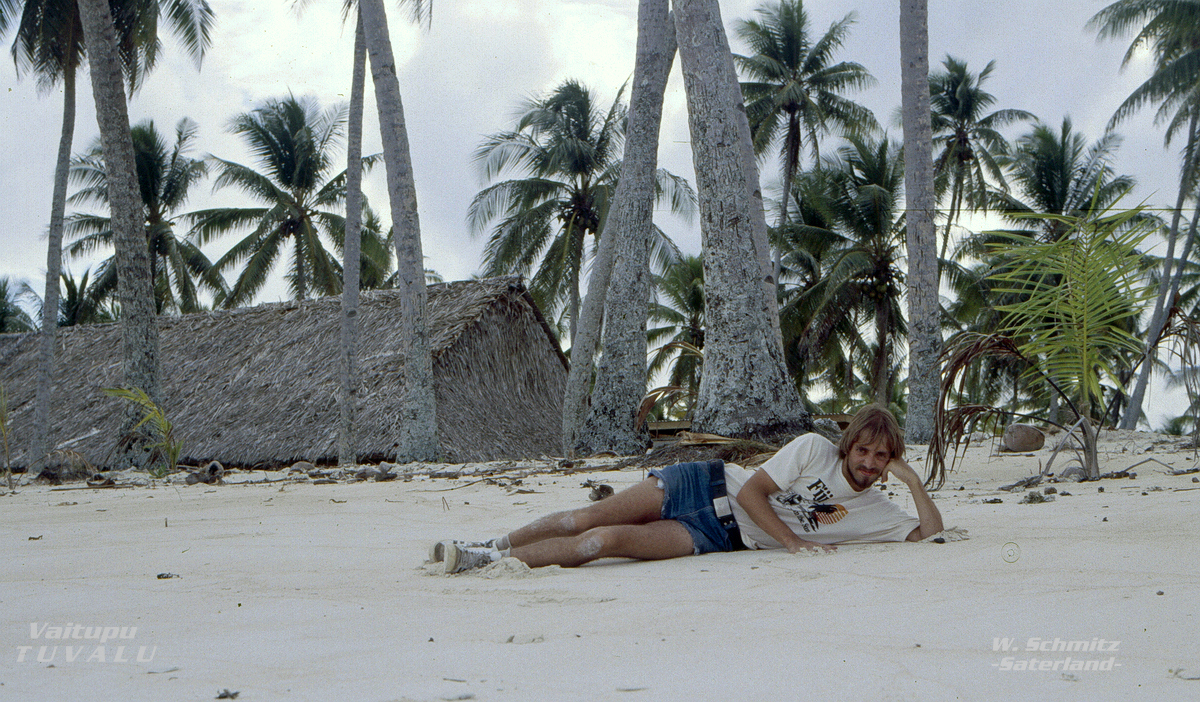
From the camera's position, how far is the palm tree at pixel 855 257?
2216cm

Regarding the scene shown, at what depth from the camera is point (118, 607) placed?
7.79ft

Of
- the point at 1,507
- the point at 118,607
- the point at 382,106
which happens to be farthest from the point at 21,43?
the point at 118,607

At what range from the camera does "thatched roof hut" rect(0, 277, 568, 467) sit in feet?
37.8

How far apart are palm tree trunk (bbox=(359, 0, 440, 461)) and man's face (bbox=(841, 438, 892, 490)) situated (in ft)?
21.8

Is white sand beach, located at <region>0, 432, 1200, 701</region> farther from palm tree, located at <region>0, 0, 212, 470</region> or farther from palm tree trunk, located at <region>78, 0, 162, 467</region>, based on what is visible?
palm tree, located at <region>0, 0, 212, 470</region>

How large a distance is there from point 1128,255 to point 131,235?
9853 mm

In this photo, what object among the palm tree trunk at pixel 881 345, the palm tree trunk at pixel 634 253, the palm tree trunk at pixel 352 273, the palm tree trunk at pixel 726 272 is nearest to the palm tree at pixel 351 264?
the palm tree trunk at pixel 352 273

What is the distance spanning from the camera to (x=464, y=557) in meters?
2.86

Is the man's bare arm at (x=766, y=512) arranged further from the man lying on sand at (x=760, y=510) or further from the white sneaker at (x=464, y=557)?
the white sneaker at (x=464, y=557)

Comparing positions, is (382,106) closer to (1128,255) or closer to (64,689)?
(1128,255)

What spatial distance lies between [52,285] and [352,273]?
18.5 ft

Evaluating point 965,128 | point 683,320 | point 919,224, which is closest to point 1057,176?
point 965,128

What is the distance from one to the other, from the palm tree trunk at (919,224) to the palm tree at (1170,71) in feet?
37.0

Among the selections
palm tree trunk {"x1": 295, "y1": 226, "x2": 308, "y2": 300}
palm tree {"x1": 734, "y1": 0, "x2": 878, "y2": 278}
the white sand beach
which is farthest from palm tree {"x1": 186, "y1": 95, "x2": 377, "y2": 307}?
the white sand beach
